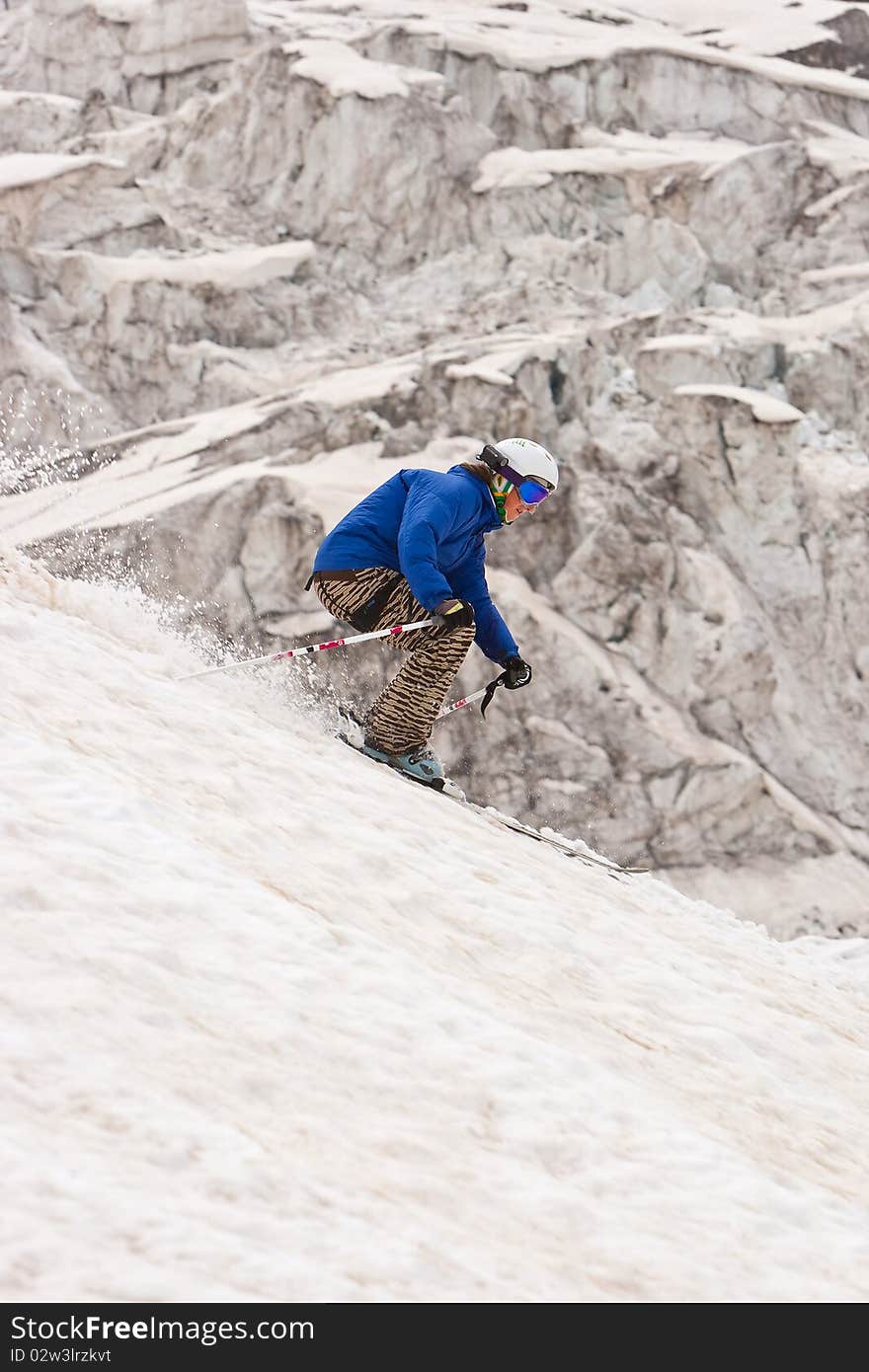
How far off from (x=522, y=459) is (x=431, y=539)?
2.47 feet

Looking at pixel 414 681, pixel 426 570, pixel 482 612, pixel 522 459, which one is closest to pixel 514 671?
pixel 482 612

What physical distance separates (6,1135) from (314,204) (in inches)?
967

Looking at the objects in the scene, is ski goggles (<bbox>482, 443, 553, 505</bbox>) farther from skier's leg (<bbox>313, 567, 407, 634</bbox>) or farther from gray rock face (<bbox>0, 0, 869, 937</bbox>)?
gray rock face (<bbox>0, 0, 869, 937</bbox>)

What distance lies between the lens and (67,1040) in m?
2.42

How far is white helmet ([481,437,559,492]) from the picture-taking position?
647cm

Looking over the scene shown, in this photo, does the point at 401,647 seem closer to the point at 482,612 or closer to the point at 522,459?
the point at 482,612

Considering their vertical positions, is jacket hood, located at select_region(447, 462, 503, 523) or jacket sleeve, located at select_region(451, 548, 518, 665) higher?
jacket hood, located at select_region(447, 462, 503, 523)

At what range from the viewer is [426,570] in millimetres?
6117

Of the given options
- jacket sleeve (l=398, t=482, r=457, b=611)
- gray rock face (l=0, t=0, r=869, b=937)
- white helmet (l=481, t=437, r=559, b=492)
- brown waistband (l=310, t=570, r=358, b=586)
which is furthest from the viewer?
gray rock face (l=0, t=0, r=869, b=937)

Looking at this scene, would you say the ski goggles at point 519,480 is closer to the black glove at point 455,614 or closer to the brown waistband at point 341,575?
the black glove at point 455,614

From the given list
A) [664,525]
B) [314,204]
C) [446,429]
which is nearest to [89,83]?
[314,204]

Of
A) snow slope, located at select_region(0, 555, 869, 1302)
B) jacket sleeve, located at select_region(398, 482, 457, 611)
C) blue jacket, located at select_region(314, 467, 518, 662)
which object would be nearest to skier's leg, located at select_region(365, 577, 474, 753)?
blue jacket, located at select_region(314, 467, 518, 662)

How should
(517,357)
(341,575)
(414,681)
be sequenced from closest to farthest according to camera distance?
(414,681), (341,575), (517,357)
